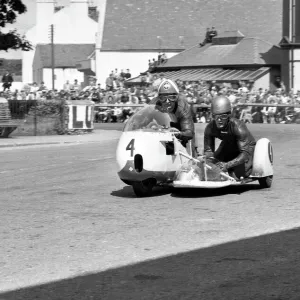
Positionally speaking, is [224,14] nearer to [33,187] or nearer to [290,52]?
[290,52]

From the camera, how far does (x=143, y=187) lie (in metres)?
12.6

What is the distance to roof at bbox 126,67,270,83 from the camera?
58938 millimetres

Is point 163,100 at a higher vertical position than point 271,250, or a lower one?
higher

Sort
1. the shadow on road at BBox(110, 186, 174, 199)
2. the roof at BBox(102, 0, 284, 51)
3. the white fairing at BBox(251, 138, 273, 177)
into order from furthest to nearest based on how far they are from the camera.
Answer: the roof at BBox(102, 0, 284, 51) → the shadow on road at BBox(110, 186, 174, 199) → the white fairing at BBox(251, 138, 273, 177)

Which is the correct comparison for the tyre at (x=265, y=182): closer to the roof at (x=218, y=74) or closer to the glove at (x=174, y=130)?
the glove at (x=174, y=130)

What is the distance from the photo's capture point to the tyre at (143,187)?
12.6m

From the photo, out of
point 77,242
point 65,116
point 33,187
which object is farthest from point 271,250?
point 65,116

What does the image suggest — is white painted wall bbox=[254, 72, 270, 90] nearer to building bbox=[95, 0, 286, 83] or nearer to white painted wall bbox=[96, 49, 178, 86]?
building bbox=[95, 0, 286, 83]

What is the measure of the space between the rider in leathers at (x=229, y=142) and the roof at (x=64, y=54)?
336 ft

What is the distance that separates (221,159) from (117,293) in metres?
6.58

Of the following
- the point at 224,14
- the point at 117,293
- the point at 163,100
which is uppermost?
the point at 224,14

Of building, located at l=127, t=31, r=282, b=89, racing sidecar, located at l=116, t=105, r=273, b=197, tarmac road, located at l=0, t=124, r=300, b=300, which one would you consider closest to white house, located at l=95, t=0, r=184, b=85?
building, located at l=127, t=31, r=282, b=89

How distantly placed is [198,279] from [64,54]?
111 meters

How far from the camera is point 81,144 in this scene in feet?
87.0
